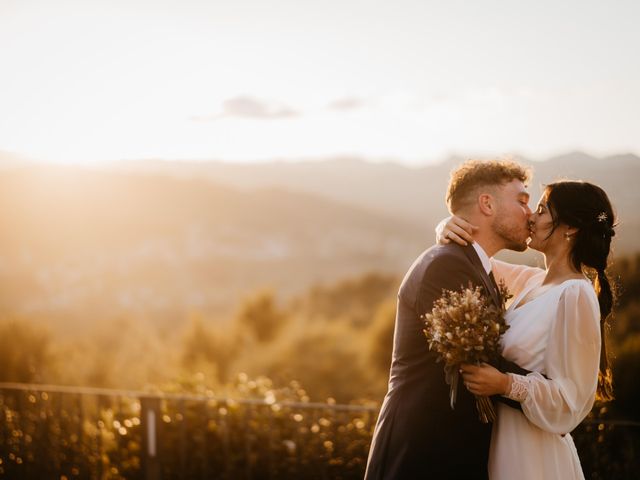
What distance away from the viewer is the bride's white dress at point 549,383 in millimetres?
2920

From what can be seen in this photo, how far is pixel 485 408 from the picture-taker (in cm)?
295

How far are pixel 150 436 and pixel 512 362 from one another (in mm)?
3249

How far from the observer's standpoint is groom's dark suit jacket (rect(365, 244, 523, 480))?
117 inches

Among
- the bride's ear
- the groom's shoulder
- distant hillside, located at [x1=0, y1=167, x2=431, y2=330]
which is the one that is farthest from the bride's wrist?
distant hillside, located at [x1=0, y1=167, x2=431, y2=330]

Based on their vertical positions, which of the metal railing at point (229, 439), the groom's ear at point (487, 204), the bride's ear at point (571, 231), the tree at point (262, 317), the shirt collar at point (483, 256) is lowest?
the tree at point (262, 317)

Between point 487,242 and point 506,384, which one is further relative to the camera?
point 487,242

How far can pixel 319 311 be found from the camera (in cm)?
4822

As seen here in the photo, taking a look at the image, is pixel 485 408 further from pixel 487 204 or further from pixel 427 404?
pixel 487 204

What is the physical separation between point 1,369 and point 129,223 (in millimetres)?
77878

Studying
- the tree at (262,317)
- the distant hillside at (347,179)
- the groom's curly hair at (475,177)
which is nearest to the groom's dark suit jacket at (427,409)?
the groom's curly hair at (475,177)

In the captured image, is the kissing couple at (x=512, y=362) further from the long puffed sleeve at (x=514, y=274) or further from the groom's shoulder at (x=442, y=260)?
the long puffed sleeve at (x=514, y=274)

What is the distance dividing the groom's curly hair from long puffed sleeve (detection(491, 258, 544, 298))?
21.4 inches

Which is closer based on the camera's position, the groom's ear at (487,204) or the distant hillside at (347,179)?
the groom's ear at (487,204)

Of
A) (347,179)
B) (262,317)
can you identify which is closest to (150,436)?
(262,317)
